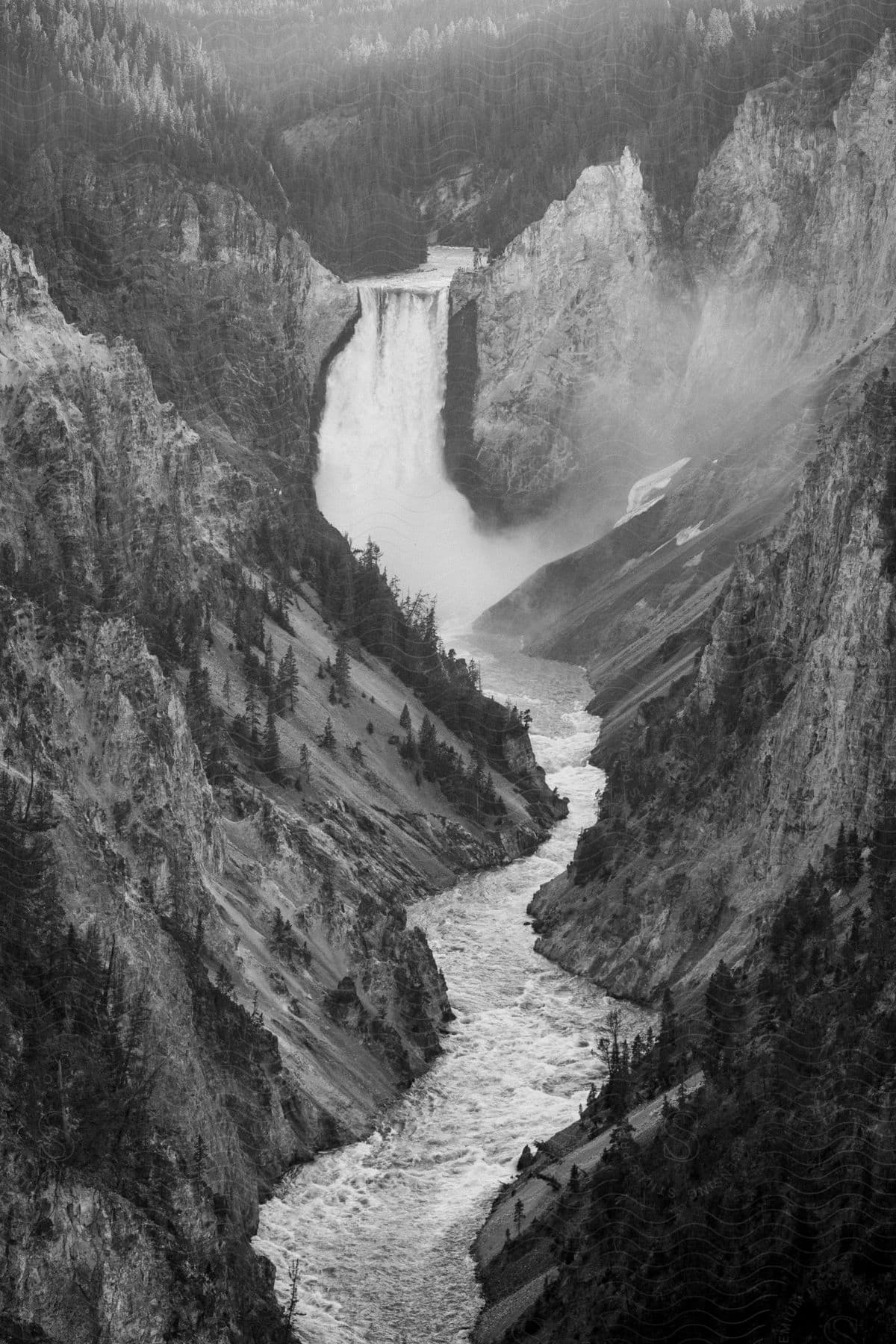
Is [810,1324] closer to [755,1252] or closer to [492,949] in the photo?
[755,1252]

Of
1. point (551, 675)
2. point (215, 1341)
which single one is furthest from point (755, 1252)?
point (551, 675)

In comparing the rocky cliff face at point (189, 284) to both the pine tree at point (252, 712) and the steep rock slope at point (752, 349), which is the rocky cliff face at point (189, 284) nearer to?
the steep rock slope at point (752, 349)

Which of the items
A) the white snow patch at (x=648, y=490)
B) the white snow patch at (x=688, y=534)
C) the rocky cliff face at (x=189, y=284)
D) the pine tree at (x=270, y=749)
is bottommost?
the pine tree at (x=270, y=749)

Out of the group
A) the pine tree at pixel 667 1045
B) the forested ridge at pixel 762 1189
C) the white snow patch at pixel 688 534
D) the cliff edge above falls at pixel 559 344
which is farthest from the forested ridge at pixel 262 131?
the forested ridge at pixel 762 1189

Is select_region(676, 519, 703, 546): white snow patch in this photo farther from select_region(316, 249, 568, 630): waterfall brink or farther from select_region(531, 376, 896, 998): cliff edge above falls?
select_region(531, 376, 896, 998): cliff edge above falls

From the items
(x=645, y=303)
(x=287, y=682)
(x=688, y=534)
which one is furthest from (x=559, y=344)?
(x=287, y=682)
